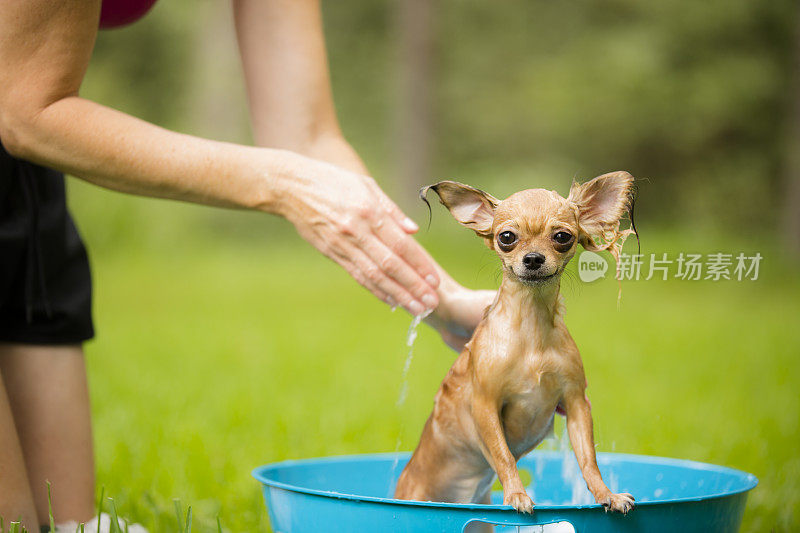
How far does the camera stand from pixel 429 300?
1.92 metres

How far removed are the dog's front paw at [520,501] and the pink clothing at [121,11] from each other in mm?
1800

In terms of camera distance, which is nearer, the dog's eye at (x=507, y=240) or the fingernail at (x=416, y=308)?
the dog's eye at (x=507, y=240)

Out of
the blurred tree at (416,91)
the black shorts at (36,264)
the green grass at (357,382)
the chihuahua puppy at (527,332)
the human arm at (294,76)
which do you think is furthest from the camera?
the blurred tree at (416,91)

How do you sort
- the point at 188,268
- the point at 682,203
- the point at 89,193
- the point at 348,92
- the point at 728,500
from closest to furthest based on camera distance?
the point at 728,500 < the point at 188,268 < the point at 89,193 < the point at 682,203 < the point at 348,92

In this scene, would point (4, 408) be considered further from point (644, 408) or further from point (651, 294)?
Answer: point (651, 294)

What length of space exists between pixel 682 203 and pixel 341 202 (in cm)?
1114

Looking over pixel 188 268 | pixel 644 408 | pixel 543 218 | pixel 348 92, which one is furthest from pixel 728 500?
pixel 348 92

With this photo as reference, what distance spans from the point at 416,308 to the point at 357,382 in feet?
8.47

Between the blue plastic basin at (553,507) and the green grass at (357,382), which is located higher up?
the green grass at (357,382)

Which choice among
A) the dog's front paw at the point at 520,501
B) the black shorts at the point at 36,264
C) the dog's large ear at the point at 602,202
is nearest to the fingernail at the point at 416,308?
the dog's large ear at the point at 602,202

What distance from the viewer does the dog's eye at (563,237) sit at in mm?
1604

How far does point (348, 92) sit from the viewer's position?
18797 mm

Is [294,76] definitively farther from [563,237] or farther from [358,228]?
[563,237]

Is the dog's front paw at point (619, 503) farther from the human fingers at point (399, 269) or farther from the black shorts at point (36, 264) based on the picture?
the black shorts at point (36, 264)
